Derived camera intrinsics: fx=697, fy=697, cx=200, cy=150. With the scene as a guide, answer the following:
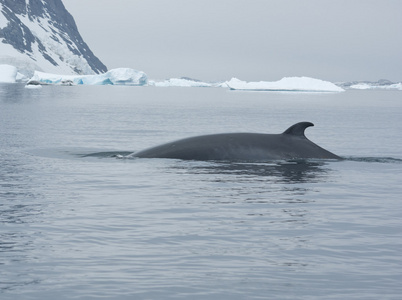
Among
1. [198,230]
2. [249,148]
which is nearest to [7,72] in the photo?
[249,148]

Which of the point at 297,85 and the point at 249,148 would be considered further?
the point at 297,85

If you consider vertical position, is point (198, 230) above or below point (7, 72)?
below

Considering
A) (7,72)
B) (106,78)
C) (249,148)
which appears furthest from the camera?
(106,78)

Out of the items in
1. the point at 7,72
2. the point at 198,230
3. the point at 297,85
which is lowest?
the point at 198,230

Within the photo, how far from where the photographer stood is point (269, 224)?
30.7 ft

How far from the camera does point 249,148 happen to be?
52.0 ft

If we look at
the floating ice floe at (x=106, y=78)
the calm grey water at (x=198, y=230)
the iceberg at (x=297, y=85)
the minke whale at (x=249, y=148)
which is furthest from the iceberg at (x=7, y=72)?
the minke whale at (x=249, y=148)

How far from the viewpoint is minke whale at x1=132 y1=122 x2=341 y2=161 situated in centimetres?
1570

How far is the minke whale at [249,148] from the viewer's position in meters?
15.7

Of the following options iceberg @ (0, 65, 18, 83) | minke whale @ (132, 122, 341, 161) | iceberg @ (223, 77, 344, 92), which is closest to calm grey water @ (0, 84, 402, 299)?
minke whale @ (132, 122, 341, 161)

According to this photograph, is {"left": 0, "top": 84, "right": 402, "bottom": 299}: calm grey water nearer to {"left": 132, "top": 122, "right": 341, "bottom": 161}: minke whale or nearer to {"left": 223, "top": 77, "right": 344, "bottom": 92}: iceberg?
{"left": 132, "top": 122, "right": 341, "bottom": 161}: minke whale

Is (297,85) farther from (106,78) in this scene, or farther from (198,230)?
(198,230)

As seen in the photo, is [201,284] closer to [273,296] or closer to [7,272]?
[273,296]

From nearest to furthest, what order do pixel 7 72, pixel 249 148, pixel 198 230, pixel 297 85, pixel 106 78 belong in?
pixel 198 230 < pixel 249 148 < pixel 297 85 < pixel 7 72 < pixel 106 78
